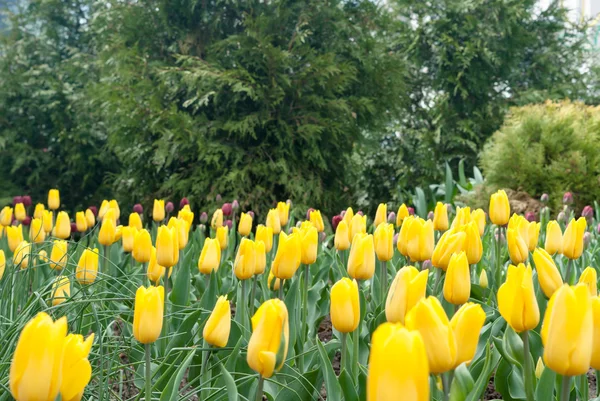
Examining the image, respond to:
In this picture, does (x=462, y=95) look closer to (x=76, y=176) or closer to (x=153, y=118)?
(x=153, y=118)

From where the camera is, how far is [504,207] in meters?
2.08

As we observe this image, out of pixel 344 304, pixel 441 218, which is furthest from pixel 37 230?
pixel 344 304

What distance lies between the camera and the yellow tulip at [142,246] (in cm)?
183

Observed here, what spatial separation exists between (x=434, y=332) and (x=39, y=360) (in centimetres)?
51

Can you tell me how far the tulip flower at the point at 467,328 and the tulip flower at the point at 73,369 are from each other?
53 centimetres

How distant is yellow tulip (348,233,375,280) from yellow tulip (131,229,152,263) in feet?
2.23

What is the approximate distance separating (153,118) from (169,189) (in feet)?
2.41

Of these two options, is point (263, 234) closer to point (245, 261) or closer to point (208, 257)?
point (208, 257)

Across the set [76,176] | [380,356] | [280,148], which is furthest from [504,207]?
[76,176]

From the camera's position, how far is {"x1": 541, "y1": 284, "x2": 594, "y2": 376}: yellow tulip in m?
0.80

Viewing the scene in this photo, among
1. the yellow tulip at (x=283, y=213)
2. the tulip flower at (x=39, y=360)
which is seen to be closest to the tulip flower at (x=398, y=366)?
the tulip flower at (x=39, y=360)

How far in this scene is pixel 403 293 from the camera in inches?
42.4

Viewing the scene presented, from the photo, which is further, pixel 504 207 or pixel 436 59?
pixel 436 59

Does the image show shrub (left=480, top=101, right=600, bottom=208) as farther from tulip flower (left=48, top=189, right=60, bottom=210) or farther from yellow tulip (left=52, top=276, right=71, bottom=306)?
yellow tulip (left=52, top=276, right=71, bottom=306)
